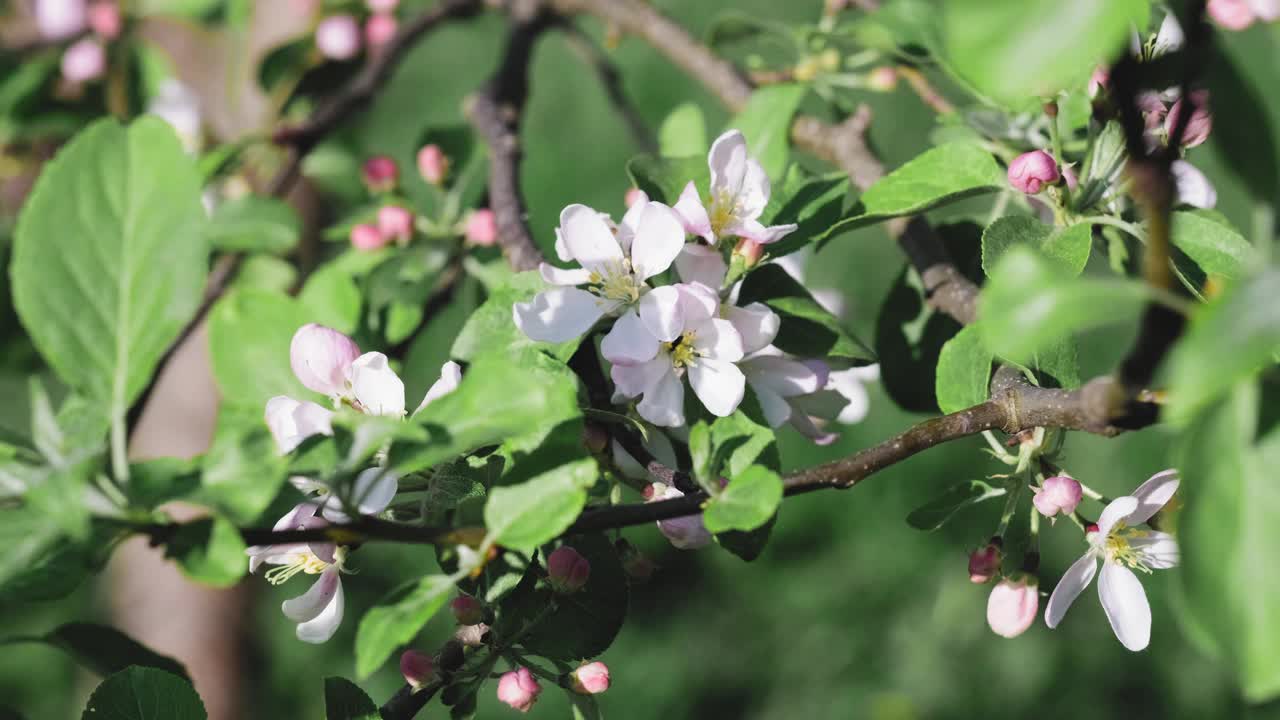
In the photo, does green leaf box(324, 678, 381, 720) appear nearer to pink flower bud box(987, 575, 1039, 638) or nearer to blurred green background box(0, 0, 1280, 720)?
pink flower bud box(987, 575, 1039, 638)

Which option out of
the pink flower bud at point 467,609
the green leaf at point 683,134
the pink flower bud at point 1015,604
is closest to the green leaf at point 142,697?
the pink flower bud at point 467,609

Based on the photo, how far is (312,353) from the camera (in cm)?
102

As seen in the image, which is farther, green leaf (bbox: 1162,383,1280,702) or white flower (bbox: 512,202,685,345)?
white flower (bbox: 512,202,685,345)

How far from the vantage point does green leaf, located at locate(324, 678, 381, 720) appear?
37.5 inches

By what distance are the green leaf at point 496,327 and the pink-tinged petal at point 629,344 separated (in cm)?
8

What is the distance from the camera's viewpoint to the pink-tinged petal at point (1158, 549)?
103 cm

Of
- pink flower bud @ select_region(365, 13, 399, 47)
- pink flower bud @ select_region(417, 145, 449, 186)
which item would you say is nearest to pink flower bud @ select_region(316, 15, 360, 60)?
pink flower bud @ select_region(365, 13, 399, 47)

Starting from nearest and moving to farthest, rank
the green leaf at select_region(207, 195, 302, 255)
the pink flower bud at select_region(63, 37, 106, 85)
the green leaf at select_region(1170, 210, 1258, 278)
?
the green leaf at select_region(1170, 210, 1258, 278) → the green leaf at select_region(207, 195, 302, 255) → the pink flower bud at select_region(63, 37, 106, 85)

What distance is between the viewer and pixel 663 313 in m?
0.92

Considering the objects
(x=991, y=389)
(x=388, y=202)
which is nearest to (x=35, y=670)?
(x=388, y=202)

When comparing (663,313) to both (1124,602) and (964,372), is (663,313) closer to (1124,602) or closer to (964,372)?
(964,372)

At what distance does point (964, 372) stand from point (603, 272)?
32 centimetres

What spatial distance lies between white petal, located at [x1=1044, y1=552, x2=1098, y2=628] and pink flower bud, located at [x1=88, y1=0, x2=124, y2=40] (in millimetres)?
1908

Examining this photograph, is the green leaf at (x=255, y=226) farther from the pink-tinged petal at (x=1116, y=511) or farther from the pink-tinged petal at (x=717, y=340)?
the pink-tinged petal at (x=1116, y=511)
